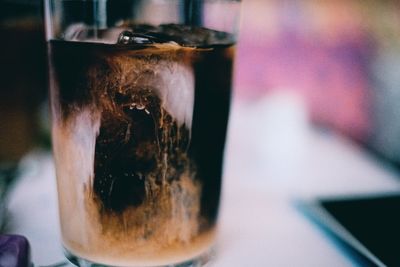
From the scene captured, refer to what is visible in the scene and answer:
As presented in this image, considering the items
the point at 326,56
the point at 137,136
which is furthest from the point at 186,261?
the point at 326,56

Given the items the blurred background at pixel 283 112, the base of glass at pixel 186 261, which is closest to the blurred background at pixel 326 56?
the blurred background at pixel 283 112

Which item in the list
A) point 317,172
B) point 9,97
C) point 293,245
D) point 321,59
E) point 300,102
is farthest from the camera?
point 321,59

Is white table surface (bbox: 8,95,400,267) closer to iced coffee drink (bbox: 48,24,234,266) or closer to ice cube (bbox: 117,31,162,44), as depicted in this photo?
iced coffee drink (bbox: 48,24,234,266)

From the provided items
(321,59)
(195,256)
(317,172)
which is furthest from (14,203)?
(321,59)

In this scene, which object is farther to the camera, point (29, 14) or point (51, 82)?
point (29, 14)

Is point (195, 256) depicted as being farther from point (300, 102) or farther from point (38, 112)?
point (300, 102)

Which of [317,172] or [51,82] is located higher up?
[51,82]

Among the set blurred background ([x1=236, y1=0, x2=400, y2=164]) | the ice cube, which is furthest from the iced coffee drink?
blurred background ([x1=236, y1=0, x2=400, y2=164])

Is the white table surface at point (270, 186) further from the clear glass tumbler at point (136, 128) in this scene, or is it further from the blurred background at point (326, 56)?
the blurred background at point (326, 56)

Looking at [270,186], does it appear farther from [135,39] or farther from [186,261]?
[135,39]
